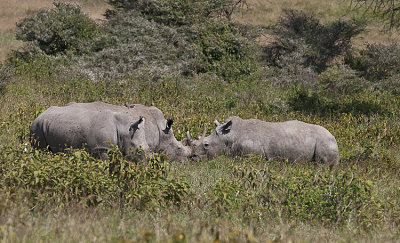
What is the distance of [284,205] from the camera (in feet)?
23.3

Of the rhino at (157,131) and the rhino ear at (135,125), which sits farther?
the rhino at (157,131)

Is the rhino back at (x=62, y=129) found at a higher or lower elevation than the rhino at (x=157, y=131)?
higher

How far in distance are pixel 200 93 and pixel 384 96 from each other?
6.95 metres

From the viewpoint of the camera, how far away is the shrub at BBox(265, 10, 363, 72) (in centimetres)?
2436

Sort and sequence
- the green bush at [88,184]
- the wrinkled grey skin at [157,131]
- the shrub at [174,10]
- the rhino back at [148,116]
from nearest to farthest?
1. the green bush at [88,184]
2. the rhino back at [148,116]
3. the wrinkled grey skin at [157,131]
4. the shrub at [174,10]

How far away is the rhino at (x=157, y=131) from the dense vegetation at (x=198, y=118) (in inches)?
23.8

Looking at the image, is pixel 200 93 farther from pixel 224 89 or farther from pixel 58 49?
pixel 58 49

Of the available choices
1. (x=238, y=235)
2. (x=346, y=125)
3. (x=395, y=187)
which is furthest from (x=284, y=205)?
(x=346, y=125)

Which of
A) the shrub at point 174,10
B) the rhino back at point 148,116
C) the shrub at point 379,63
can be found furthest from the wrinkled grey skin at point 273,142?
the shrub at point 174,10

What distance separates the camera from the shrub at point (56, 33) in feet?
72.2

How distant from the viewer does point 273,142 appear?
1112 centimetres

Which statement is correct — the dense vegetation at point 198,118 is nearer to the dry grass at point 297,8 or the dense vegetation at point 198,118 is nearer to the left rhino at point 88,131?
the left rhino at point 88,131

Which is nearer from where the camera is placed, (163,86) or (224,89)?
(163,86)

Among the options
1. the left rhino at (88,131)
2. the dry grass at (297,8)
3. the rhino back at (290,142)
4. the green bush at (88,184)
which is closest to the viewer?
the green bush at (88,184)
